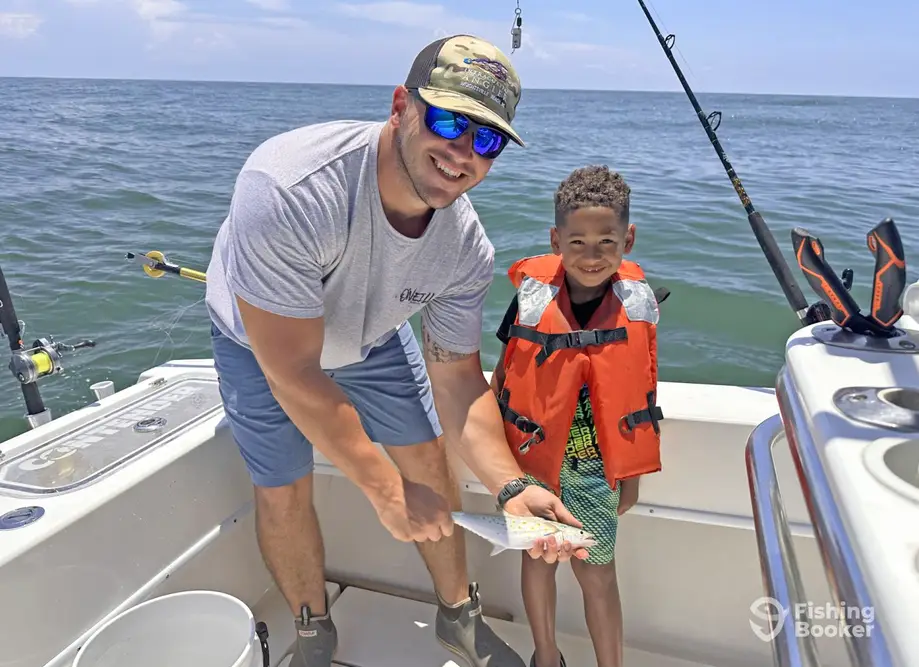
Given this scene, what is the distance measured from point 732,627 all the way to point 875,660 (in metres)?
1.95

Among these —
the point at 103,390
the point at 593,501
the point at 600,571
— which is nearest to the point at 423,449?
the point at 593,501

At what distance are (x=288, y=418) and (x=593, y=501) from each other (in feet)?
3.21

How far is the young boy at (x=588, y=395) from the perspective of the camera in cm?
216

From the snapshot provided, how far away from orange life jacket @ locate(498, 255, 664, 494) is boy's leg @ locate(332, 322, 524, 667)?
10.6 inches

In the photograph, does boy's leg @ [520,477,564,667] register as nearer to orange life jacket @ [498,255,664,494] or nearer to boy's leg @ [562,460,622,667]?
boy's leg @ [562,460,622,667]

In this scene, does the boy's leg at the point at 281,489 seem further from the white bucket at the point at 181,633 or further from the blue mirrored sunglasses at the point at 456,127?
the blue mirrored sunglasses at the point at 456,127

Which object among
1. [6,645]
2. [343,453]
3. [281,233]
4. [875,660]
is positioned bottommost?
[6,645]

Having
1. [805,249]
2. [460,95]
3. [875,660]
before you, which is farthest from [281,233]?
[875,660]

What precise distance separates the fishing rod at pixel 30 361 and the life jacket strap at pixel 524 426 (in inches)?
65.3

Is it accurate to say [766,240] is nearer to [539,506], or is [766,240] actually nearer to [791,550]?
[539,506]

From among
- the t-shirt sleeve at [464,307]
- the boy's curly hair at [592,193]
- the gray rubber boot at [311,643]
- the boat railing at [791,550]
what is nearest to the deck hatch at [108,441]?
the gray rubber boot at [311,643]

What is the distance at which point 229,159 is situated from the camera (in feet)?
53.3

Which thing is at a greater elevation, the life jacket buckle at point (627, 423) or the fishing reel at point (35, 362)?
the fishing reel at point (35, 362)

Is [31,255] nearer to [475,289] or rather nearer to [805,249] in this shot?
[475,289]
